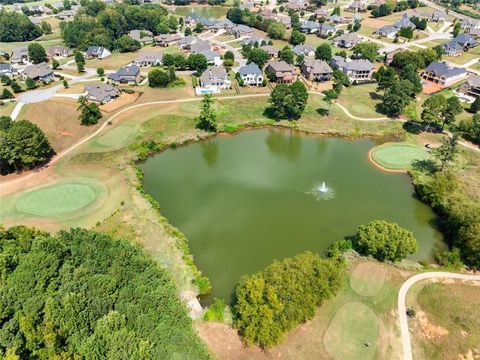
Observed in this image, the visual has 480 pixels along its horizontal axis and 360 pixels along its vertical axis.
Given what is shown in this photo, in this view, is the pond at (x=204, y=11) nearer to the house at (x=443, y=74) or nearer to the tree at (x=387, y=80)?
the tree at (x=387, y=80)

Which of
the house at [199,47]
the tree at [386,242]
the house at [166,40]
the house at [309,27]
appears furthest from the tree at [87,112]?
the house at [309,27]

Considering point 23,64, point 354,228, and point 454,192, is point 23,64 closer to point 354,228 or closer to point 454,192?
point 354,228

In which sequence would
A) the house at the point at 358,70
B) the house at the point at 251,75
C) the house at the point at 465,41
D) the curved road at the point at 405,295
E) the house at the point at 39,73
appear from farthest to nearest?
the house at the point at 465,41, the house at the point at 358,70, the house at the point at 39,73, the house at the point at 251,75, the curved road at the point at 405,295

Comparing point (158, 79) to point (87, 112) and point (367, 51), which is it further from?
point (367, 51)

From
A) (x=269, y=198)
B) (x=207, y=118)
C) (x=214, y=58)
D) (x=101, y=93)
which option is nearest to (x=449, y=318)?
(x=269, y=198)

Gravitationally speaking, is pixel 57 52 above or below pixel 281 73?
above

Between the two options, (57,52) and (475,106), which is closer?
(475,106)

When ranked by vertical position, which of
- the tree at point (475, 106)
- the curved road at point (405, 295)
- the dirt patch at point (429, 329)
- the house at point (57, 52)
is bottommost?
the dirt patch at point (429, 329)
